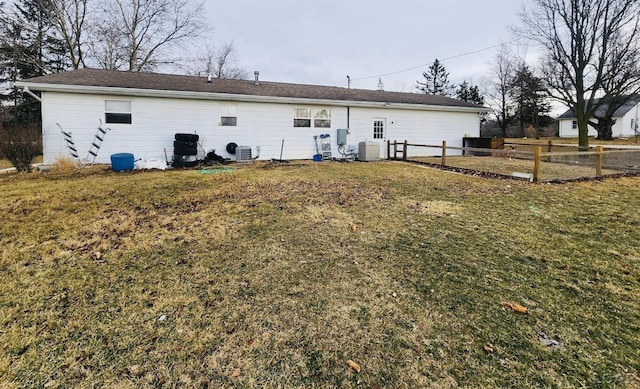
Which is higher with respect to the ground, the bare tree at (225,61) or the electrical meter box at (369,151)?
the bare tree at (225,61)

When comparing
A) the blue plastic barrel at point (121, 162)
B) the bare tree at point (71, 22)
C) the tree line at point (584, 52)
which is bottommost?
the blue plastic barrel at point (121, 162)

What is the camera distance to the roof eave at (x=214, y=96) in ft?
32.7

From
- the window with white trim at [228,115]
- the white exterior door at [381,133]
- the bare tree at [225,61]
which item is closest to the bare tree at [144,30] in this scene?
the bare tree at [225,61]

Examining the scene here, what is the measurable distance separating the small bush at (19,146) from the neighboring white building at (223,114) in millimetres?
729

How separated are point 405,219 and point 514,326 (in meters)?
2.59

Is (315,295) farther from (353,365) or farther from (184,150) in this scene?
(184,150)

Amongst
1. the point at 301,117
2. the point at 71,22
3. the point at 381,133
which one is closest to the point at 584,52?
the point at 381,133

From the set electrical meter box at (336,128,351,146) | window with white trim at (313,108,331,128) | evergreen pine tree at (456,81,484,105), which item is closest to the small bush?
window with white trim at (313,108,331,128)

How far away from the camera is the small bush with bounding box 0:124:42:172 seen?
9.03 meters

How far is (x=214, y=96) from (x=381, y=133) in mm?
7623

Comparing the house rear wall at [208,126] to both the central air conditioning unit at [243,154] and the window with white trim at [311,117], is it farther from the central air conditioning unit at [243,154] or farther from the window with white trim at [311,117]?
the central air conditioning unit at [243,154]

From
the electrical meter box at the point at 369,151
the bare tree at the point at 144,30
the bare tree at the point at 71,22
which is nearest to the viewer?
the electrical meter box at the point at 369,151

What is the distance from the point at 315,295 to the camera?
2.90 m

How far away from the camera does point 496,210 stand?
5.48 m
